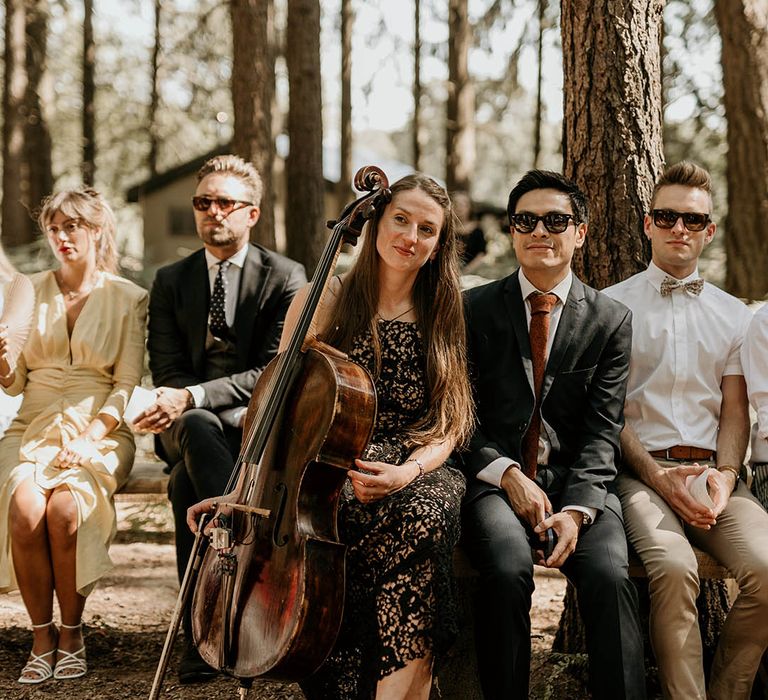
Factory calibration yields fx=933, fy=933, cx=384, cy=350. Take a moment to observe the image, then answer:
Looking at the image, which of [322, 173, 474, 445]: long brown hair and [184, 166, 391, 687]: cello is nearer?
[184, 166, 391, 687]: cello

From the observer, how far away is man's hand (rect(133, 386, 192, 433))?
432cm

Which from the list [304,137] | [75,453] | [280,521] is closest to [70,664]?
[75,453]

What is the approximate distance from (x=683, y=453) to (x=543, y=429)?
69 cm

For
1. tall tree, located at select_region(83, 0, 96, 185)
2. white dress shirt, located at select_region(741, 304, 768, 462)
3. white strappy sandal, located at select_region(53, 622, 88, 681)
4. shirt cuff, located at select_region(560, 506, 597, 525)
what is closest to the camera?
shirt cuff, located at select_region(560, 506, 597, 525)

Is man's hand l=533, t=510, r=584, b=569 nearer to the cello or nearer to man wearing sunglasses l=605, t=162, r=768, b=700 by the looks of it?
man wearing sunglasses l=605, t=162, r=768, b=700

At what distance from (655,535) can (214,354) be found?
242cm

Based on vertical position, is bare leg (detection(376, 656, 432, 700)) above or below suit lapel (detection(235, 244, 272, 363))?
below

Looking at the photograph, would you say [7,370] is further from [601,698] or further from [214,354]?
[601,698]

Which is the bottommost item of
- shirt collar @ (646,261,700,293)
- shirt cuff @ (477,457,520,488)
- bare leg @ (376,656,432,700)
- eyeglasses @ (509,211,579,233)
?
bare leg @ (376,656,432,700)

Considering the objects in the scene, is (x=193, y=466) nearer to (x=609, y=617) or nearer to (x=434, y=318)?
(x=434, y=318)

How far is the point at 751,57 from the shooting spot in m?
7.85

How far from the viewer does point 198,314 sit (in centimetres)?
487

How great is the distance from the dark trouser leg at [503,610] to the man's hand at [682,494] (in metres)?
0.73

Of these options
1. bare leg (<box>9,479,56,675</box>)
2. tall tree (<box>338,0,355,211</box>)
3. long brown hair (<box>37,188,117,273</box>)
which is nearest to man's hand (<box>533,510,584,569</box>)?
bare leg (<box>9,479,56,675</box>)
